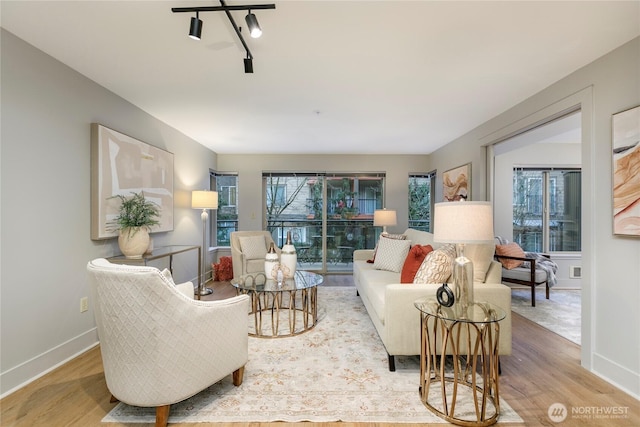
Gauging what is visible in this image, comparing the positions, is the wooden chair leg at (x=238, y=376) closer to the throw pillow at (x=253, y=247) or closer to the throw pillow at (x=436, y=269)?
the throw pillow at (x=436, y=269)

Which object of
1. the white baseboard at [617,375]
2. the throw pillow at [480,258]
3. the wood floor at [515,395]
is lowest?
the wood floor at [515,395]

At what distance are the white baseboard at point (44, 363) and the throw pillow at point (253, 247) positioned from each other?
2153 millimetres

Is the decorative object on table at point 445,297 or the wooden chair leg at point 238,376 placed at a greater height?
the decorative object on table at point 445,297

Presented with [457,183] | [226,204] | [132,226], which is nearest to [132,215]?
[132,226]

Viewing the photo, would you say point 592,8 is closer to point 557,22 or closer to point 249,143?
point 557,22

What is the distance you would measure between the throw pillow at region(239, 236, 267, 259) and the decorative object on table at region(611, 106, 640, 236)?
13.3ft

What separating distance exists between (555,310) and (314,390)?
342cm

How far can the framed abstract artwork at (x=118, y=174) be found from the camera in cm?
267

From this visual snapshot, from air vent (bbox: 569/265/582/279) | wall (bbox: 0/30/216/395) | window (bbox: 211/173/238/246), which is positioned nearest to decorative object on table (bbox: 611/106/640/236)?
air vent (bbox: 569/265/582/279)

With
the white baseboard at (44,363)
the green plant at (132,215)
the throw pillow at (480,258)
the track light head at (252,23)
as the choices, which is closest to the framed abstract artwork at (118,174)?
the green plant at (132,215)

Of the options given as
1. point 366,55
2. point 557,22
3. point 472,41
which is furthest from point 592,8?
point 366,55

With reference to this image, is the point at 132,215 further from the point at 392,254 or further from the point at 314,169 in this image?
the point at 314,169

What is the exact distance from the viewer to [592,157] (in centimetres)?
230

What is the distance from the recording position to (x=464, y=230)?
180 cm
